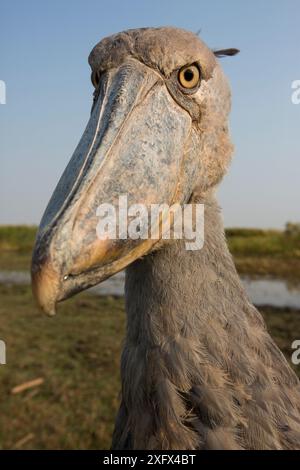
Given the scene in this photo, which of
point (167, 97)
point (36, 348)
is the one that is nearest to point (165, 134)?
point (167, 97)

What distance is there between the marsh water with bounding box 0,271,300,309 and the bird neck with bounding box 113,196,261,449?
9.22 m

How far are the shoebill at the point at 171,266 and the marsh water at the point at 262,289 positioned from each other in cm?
923

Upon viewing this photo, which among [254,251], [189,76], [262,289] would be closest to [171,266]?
[189,76]

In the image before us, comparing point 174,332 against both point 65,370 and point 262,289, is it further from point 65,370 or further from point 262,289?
point 262,289

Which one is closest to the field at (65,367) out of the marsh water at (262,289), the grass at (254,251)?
the marsh water at (262,289)

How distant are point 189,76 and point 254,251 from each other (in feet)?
63.3

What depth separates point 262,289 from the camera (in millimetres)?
13812

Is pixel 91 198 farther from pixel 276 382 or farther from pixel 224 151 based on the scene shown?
pixel 276 382

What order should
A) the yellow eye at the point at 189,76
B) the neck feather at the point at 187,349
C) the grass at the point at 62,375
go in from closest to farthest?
the neck feather at the point at 187,349, the yellow eye at the point at 189,76, the grass at the point at 62,375

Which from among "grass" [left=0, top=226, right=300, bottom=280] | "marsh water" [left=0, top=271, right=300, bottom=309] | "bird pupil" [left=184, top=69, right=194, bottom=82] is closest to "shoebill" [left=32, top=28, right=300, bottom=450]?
"bird pupil" [left=184, top=69, right=194, bottom=82]

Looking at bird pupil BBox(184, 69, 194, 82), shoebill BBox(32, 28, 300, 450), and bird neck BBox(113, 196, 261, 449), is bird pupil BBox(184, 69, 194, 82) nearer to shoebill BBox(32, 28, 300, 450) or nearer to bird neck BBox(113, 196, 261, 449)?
shoebill BBox(32, 28, 300, 450)

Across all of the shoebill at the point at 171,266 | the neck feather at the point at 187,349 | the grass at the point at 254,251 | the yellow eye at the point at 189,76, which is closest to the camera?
the shoebill at the point at 171,266

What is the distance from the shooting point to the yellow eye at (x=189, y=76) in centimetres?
217

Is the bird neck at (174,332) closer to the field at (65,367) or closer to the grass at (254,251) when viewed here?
the field at (65,367)
